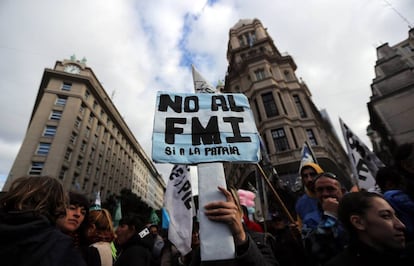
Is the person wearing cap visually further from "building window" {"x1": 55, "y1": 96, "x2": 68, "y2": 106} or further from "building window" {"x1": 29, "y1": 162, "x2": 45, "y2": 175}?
"building window" {"x1": 55, "y1": 96, "x2": 68, "y2": 106}

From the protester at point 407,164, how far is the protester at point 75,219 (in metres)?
3.37

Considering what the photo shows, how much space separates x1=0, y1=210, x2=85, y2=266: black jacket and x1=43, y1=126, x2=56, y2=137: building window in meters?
32.3

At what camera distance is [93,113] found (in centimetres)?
3466

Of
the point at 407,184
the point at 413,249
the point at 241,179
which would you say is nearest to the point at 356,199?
the point at 413,249

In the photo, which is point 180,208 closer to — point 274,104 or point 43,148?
point 274,104

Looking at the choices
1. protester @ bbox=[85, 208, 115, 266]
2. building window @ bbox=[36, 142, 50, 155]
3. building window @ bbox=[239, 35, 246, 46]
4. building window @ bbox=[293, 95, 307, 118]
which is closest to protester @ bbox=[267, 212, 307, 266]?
protester @ bbox=[85, 208, 115, 266]

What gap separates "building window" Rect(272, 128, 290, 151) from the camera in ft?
54.3

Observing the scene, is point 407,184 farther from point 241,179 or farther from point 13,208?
point 241,179

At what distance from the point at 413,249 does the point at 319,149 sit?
16.3 metres

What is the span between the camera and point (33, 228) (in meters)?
1.23

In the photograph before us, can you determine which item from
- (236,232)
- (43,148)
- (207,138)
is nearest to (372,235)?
(236,232)

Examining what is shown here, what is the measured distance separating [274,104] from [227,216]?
18.5 meters

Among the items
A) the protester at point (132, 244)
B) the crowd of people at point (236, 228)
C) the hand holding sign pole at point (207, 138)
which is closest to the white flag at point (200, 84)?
the hand holding sign pole at point (207, 138)

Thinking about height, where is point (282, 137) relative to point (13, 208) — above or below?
above
